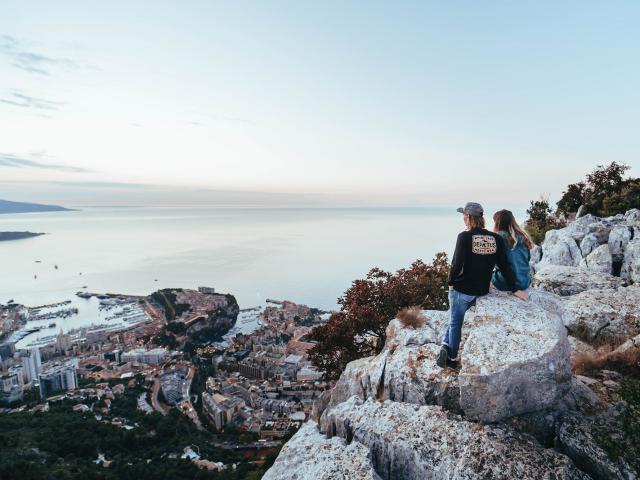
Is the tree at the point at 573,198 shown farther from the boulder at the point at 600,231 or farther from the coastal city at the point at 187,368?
the coastal city at the point at 187,368

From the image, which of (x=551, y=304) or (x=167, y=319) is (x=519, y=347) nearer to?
(x=551, y=304)

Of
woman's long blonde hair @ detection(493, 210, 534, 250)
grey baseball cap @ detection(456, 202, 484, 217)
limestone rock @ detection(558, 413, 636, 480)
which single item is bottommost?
limestone rock @ detection(558, 413, 636, 480)

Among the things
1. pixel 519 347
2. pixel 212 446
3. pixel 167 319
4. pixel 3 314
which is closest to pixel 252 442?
pixel 212 446

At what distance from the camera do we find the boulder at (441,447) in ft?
12.2

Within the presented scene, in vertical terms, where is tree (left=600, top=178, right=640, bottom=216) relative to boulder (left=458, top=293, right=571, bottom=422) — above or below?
above

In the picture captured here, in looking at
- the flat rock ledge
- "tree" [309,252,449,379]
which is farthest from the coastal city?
the flat rock ledge

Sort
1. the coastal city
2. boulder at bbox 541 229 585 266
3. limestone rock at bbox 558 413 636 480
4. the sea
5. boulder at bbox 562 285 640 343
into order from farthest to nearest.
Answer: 1. the sea
2. the coastal city
3. boulder at bbox 541 229 585 266
4. boulder at bbox 562 285 640 343
5. limestone rock at bbox 558 413 636 480

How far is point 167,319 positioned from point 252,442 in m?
39.0

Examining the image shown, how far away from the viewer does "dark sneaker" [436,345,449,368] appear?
505 centimetres

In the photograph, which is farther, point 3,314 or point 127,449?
point 3,314

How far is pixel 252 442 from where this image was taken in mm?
21312

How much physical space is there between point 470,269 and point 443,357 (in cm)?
145

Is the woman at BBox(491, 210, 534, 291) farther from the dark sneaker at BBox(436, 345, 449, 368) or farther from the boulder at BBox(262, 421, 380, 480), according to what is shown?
the boulder at BBox(262, 421, 380, 480)

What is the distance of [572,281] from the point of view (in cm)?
930
